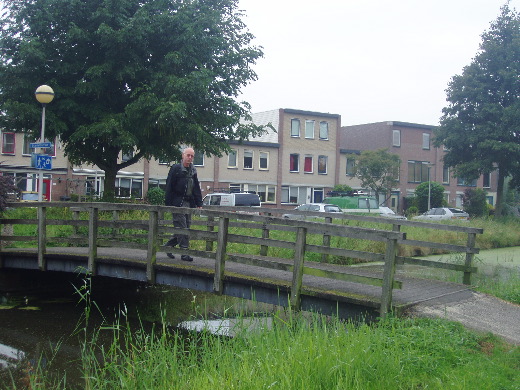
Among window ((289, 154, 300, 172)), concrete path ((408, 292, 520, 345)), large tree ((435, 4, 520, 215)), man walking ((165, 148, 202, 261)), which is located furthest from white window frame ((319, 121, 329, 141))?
concrete path ((408, 292, 520, 345))

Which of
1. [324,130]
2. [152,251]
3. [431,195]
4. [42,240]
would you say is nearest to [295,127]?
[324,130]

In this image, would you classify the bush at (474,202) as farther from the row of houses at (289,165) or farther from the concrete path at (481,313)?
the concrete path at (481,313)

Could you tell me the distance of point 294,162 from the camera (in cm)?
4997

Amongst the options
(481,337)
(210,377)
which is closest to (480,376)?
(481,337)

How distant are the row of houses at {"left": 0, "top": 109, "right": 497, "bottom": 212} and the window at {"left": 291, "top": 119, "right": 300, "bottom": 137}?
8 cm

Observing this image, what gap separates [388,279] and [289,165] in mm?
42511

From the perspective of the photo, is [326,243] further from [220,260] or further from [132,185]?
[132,185]

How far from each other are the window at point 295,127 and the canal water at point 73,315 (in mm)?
37477

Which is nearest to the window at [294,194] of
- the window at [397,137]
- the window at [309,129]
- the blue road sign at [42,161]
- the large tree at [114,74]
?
the window at [309,129]

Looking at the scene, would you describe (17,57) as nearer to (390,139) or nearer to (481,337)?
(481,337)

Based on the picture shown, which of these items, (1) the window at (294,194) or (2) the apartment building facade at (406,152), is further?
(2) the apartment building facade at (406,152)

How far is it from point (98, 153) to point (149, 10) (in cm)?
570

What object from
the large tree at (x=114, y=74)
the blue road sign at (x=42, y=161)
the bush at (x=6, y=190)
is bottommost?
the bush at (x=6, y=190)

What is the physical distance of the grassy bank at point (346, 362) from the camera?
5020 millimetres
